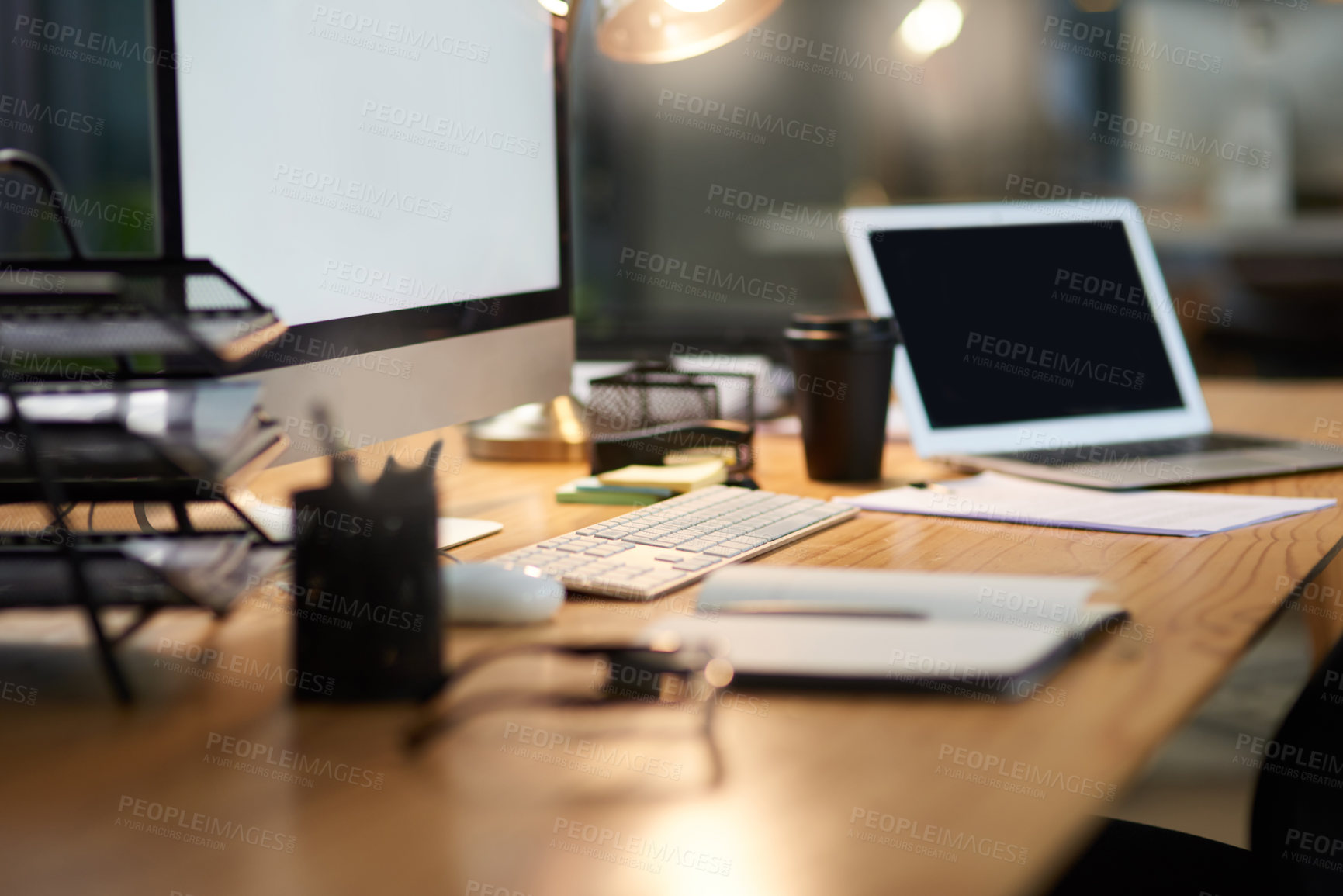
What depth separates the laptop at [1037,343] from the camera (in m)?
1.25

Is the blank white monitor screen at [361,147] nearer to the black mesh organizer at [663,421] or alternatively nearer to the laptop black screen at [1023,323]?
the black mesh organizer at [663,421]

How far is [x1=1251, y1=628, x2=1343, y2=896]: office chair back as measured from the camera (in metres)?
0.77

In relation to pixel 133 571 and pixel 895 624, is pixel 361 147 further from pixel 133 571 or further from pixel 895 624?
pixel 895 624

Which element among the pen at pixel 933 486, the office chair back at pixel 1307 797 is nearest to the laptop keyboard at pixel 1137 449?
the pen at pixel 933 486

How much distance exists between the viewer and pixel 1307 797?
801 mm

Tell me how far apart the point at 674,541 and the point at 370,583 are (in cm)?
34

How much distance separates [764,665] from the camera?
60cm

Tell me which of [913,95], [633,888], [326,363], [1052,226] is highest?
[913,95]

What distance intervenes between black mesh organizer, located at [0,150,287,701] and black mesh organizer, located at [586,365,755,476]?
47 cm

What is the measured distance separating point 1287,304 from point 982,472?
298 cm

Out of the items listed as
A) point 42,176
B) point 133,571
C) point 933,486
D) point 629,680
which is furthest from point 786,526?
point 42,176

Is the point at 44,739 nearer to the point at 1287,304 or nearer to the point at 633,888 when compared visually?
the point at 633,888

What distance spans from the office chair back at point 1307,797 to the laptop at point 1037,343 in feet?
1.25

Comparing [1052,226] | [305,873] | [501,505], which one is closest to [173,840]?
[305,873]
